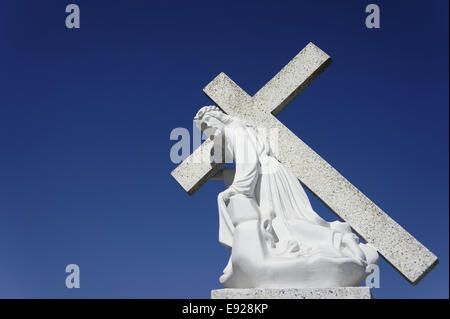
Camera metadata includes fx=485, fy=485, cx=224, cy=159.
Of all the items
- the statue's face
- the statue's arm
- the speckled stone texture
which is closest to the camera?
the speckled stone texture

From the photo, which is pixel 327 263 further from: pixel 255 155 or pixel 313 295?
pixel 255 155

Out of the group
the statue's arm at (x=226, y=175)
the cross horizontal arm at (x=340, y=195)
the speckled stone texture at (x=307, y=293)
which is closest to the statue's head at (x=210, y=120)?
the statue's arm at (x=226, y=175)

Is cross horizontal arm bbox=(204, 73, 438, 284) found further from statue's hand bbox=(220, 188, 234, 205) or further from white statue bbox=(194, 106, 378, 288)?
statue's hand bbox=(220, 188, 234, 205)

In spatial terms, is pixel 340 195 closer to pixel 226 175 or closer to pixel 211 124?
pixel 226 175

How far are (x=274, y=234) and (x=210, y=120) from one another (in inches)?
64.3

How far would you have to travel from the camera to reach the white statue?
13.4ft

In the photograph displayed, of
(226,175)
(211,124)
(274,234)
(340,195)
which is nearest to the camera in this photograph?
(274,234)

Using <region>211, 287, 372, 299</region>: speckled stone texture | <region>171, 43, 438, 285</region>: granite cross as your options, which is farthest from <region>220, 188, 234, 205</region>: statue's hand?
<region>171, 43, 438, 285</region>: granite cross

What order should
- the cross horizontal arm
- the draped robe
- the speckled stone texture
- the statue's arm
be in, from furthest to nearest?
the statue's arm, the cross horizontal arm, the draped robe, the speckled stone texture

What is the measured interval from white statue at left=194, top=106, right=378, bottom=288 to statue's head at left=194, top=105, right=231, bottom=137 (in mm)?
130

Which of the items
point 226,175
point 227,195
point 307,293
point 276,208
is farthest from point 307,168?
point 307,293

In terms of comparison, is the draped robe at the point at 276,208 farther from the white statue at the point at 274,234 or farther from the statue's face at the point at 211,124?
the statue's face at the point at 211,124

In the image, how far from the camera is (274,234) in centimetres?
450

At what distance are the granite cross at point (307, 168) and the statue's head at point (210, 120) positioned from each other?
587 mm
